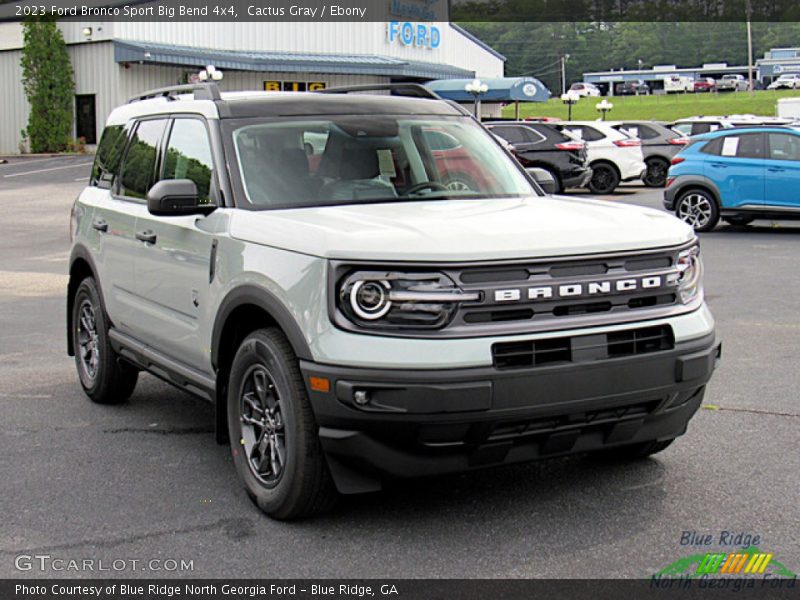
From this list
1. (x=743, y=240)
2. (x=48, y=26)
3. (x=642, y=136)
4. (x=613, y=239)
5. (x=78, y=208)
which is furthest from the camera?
(x=48, y=26)

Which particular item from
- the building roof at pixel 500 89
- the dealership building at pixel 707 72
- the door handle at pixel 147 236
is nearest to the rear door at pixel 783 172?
the door handle at pixel 147 236

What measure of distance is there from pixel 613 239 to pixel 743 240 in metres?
13.3

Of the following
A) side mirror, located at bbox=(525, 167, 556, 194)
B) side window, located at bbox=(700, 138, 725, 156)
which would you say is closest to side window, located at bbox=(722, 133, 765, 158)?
side window, located at bbox=(700, 138, 725, 156)

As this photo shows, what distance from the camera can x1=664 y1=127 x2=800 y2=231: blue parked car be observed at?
1748 cm

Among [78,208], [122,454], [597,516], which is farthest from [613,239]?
[78,208]

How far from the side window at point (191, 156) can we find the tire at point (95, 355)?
128cm

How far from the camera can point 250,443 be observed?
17.0ft

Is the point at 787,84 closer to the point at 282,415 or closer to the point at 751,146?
the point at 751,146

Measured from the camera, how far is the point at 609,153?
27.1 meters

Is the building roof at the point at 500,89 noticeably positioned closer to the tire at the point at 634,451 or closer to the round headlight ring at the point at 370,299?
the tire at the point at 634,451

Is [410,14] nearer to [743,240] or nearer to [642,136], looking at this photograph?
[642,136]

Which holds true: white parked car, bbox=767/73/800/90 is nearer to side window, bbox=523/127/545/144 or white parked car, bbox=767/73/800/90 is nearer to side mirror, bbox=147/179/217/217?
side window, bbox=523/127/545/144

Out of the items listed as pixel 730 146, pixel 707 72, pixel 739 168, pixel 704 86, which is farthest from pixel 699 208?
pixel 707 72

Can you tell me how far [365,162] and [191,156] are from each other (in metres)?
0.94
